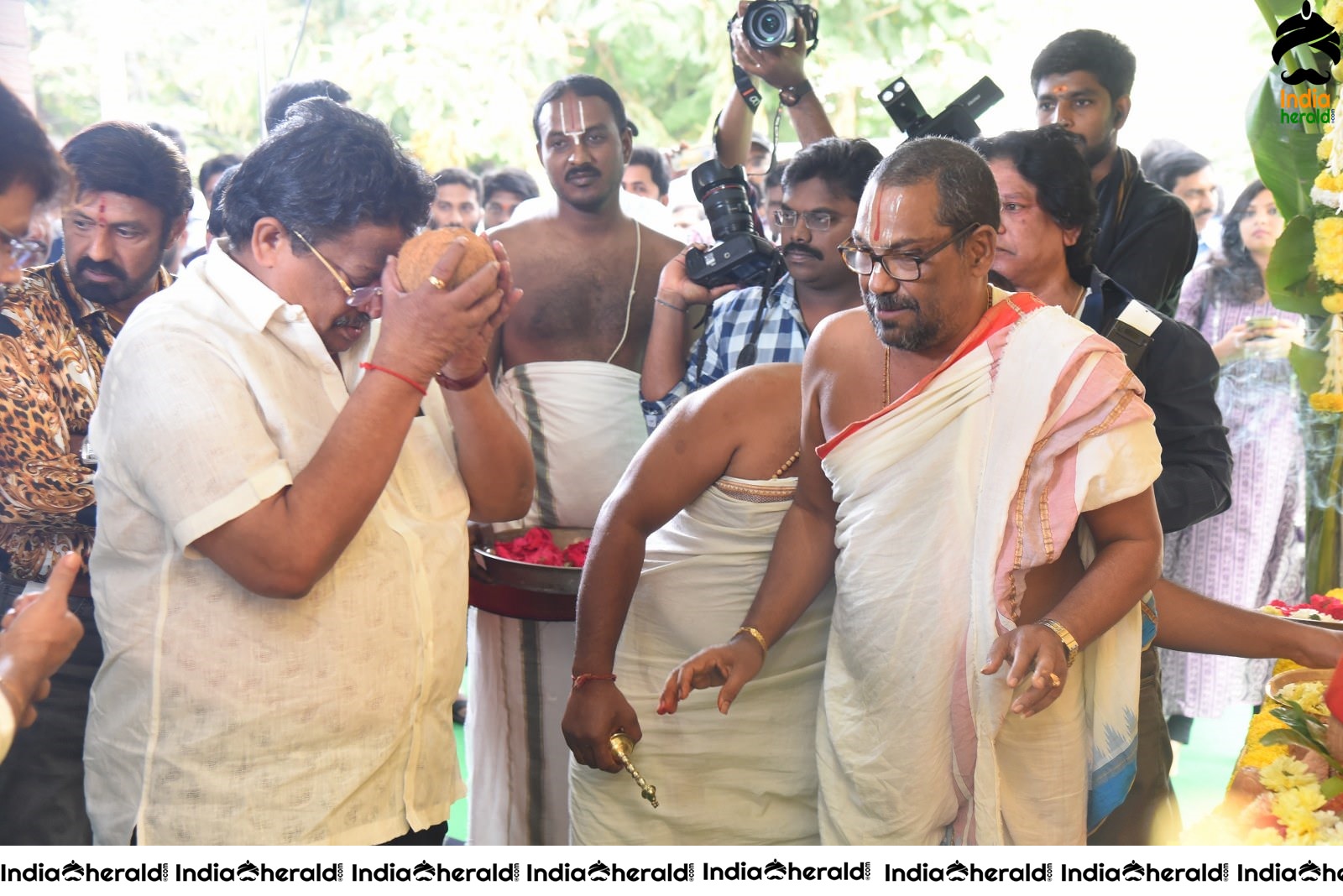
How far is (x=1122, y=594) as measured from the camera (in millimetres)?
1704

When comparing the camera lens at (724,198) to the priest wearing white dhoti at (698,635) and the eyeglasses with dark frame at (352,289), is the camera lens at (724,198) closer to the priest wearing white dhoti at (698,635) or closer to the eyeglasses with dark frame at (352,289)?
the priest wearing white dhoti at (698,635)

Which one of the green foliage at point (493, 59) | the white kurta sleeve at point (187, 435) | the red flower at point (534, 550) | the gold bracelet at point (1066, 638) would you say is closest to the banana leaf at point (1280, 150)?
the gold bracelet at point (1066, 638)

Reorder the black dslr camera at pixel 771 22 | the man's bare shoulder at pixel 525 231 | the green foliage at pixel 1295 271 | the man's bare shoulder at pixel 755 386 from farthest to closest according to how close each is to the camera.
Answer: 1. the man's bare shoulder at pixel 525 231
2. the black dslr camera at pixel 771 22
3. the green foliage at pixel 1295 271
4. the man's bare shoulder at pixel 755 386

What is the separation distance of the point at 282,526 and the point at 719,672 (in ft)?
2.23

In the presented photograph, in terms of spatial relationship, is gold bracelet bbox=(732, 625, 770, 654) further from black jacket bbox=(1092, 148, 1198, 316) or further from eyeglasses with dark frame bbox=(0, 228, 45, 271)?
black jacket bbox=(1092, 148, 1198, 316)

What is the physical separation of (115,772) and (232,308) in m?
0.60

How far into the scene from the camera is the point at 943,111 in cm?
287

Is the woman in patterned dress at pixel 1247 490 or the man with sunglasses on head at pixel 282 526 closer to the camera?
the man with sunglasses on head at pixel 282 526

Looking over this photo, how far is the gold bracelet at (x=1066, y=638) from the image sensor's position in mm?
1638

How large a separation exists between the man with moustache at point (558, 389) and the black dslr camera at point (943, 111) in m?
0.76

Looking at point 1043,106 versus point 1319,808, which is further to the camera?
point 1043,106

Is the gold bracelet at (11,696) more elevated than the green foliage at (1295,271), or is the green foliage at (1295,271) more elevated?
the green foliage at (1295,271)

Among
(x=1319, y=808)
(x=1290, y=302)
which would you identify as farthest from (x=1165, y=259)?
(x=1319, y=808)

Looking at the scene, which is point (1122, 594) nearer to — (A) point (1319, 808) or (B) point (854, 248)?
(A) point (1319, 808)
